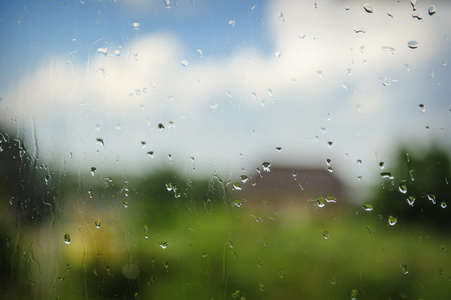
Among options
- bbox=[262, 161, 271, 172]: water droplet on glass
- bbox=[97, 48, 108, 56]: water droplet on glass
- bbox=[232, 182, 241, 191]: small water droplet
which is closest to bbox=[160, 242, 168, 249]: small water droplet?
bbox=[232, 182, 241, 191]: small water droplet

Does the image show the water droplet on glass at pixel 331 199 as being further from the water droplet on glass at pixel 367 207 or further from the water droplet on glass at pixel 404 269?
→ the water droplet on glass at pixel 404 269

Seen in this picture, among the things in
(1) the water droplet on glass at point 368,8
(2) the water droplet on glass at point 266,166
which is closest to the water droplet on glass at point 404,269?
(2) the water droplet on glass at point 266,166

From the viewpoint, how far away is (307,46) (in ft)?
3.54

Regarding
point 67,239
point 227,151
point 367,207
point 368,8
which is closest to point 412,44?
point 368,8

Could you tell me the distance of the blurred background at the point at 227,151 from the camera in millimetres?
1035

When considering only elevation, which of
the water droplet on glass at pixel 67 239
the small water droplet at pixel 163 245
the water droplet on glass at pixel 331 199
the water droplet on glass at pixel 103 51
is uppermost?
the water droplet on glass at pixel 103 51

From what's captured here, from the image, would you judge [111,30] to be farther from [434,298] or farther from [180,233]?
[434,298]

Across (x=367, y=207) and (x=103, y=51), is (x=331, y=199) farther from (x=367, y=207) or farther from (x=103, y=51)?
(x=103, y=51)

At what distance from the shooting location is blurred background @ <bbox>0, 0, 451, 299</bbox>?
1035 millimetres

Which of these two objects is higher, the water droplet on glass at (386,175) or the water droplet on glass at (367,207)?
the water droplet on glass at (386,175)

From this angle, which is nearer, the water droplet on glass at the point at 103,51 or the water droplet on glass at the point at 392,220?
the water droplet on glass at the point at 392,220

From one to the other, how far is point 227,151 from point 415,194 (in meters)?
0.55

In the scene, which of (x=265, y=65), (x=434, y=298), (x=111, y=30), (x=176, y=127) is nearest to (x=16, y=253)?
(x=176, y=127)

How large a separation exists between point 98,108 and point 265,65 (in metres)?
0.54
